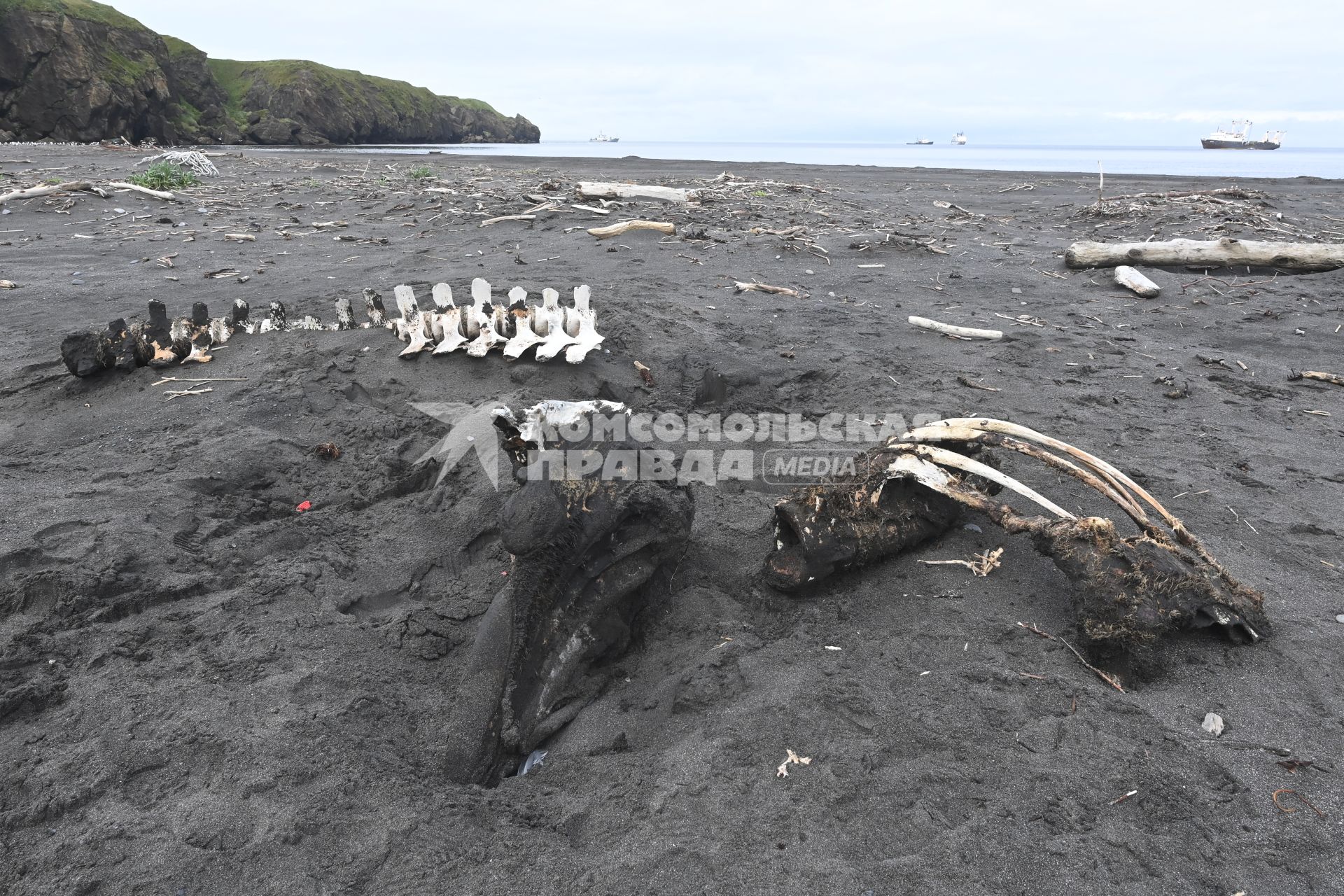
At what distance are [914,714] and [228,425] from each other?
422cm

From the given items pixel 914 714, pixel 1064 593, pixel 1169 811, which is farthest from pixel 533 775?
pixel 1064 593

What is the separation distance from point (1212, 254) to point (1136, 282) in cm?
168

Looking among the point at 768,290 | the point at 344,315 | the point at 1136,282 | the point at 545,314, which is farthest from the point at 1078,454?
the point at 1136,282

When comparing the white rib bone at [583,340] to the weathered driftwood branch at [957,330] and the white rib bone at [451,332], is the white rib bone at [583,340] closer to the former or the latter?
the white rib bone at [451,332]

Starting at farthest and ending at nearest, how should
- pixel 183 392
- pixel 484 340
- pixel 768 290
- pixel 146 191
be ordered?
pixel 146 191 < pixel 768 290 < pixel 484 340 < pixel 183 392

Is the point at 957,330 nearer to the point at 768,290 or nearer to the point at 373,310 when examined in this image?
the point at 768,290

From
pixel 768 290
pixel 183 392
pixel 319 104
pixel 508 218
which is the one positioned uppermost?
pixel 319 104

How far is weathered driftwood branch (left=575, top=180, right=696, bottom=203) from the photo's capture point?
12758mm

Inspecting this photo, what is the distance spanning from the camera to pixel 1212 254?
27.3ft

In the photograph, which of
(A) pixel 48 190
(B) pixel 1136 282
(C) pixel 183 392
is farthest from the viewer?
(A) pixel 48 190

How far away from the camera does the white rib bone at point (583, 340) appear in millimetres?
4672

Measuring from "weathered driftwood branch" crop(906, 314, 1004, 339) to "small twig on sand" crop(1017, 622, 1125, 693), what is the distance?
4067 mm

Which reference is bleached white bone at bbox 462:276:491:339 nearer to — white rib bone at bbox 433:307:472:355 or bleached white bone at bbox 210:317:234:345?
white rib bone at bbox 433:307:472:355

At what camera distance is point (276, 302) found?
215 inches
